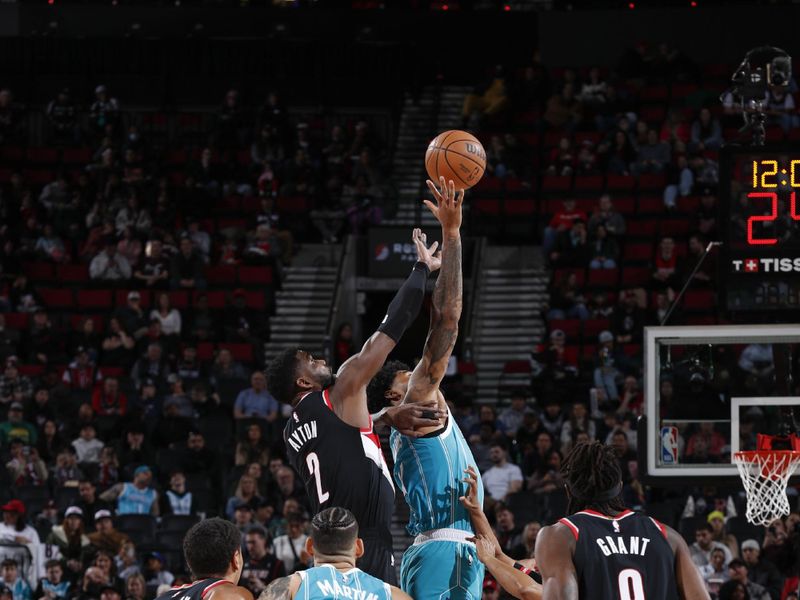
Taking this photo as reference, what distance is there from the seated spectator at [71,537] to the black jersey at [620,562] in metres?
9.71

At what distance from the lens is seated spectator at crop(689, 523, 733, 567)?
45.8 ft

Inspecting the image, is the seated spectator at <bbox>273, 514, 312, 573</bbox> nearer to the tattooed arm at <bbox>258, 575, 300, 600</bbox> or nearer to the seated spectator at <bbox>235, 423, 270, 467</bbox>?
the seated spectator at <bbox>235, 423, 270, 467</bbox>

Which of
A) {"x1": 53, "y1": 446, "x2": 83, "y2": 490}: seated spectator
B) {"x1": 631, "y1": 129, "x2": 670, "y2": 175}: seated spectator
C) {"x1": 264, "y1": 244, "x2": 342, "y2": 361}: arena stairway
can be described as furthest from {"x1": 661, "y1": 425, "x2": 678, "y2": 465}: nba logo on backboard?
{"x1": 631, "y1": 129, "x2": 670, "y2": 175}: seated spectator

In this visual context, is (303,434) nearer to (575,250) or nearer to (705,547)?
(705,547)

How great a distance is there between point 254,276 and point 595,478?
1478 cm

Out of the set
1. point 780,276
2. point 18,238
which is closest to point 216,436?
point 18,238

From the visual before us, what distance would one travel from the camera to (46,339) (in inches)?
747

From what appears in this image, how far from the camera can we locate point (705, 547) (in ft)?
46.1

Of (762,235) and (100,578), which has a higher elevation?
(762,235)

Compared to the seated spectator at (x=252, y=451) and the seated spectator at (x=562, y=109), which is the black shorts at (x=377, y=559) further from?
the seated spectator at (x=562, y=109)

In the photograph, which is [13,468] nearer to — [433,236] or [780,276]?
[433,236]

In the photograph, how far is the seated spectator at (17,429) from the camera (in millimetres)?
16859

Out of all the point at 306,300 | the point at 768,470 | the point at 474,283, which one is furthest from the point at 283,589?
the point at 306,300

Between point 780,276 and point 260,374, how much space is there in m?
8.14
